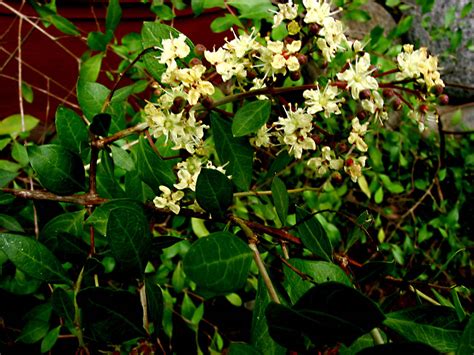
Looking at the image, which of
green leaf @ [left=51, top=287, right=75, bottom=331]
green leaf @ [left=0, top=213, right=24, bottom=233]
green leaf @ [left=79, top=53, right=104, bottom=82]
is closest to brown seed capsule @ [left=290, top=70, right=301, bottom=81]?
green leaf @ [left=51, top=287, right=75, bottom=331]

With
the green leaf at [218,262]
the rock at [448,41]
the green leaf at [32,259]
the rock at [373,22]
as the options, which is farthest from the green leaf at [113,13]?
the rock at [448,41]

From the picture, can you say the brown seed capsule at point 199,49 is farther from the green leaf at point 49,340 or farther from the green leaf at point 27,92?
the green leaf at point 27,92

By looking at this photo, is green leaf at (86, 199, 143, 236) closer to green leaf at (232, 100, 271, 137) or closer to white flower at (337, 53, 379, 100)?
green leaf at (232, 100, 271, 137)

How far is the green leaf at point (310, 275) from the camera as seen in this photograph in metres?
0.41

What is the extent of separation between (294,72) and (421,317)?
0.82ft

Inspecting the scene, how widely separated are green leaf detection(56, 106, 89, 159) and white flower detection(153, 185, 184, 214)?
155 millimetres

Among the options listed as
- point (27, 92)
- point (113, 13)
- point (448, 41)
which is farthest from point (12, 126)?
point (448, 41)

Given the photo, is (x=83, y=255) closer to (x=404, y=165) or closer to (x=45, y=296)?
(x=45, y=296)

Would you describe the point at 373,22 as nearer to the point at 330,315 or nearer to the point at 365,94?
the point at 365,94

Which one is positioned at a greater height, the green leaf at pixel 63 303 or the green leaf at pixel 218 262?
the green leaf at pixel 218 262

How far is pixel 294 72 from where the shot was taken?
18.6 inches

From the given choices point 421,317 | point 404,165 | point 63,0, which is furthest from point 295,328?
point 404,165

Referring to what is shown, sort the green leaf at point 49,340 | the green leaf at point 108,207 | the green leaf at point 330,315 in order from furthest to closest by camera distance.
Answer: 1. the green leaf at point 49,340
2. the green leaf at point 108,207
3. the green leaf at point 330,315

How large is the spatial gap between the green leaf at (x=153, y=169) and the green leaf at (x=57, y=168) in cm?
9
